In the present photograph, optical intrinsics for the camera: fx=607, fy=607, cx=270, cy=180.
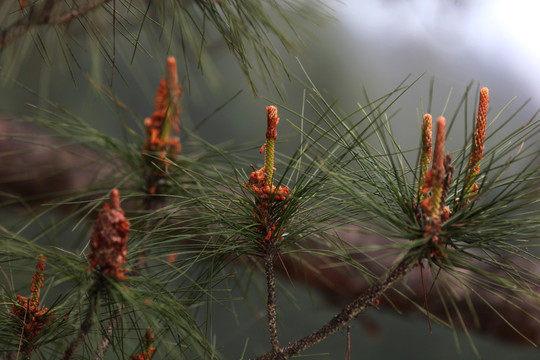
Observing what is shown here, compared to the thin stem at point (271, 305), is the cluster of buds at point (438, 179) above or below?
above

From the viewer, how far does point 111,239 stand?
30cm

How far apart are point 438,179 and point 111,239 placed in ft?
0.54

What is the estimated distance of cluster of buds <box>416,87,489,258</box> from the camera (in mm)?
301

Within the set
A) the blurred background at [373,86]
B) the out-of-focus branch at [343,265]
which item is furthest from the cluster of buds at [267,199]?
the blurred background at [373,86]

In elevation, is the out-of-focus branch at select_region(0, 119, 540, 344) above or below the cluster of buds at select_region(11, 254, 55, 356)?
above

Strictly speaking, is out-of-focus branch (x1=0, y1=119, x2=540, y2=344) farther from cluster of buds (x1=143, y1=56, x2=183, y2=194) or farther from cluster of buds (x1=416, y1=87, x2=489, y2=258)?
cluster of buds (x1=416, y1=87, x2=489, y2=258)

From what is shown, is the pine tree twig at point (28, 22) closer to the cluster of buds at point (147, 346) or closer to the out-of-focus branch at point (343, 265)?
the cluster of buds at point (147, 346)

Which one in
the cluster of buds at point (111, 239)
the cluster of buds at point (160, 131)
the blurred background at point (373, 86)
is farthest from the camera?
the blurred background at point (373, 86)

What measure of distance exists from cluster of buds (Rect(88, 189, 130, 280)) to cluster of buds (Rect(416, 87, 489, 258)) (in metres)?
0.15

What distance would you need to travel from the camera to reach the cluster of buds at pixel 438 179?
301mm

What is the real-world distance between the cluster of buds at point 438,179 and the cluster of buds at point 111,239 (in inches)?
6.1

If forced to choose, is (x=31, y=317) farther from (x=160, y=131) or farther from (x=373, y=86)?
(x=373, y=86)

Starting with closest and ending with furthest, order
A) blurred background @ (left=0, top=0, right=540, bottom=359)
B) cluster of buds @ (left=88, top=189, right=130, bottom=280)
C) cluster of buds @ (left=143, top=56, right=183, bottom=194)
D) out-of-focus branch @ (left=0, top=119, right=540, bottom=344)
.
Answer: cluster of buds @ (left=88, top=189, right=130, bottom=280) < cluster of buds @ (left=143, top=56, right=183, bottom=194) < out-of-focus branch @ (left=0, top=119, right=540, bottom=344) < blurred background @ (left=0, top=0, right=540, bottom=359)

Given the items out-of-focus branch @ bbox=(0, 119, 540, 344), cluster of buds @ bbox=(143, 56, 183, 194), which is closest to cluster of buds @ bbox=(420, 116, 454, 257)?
cluster of buds @ bbox=(143, 56, 183, 194)
